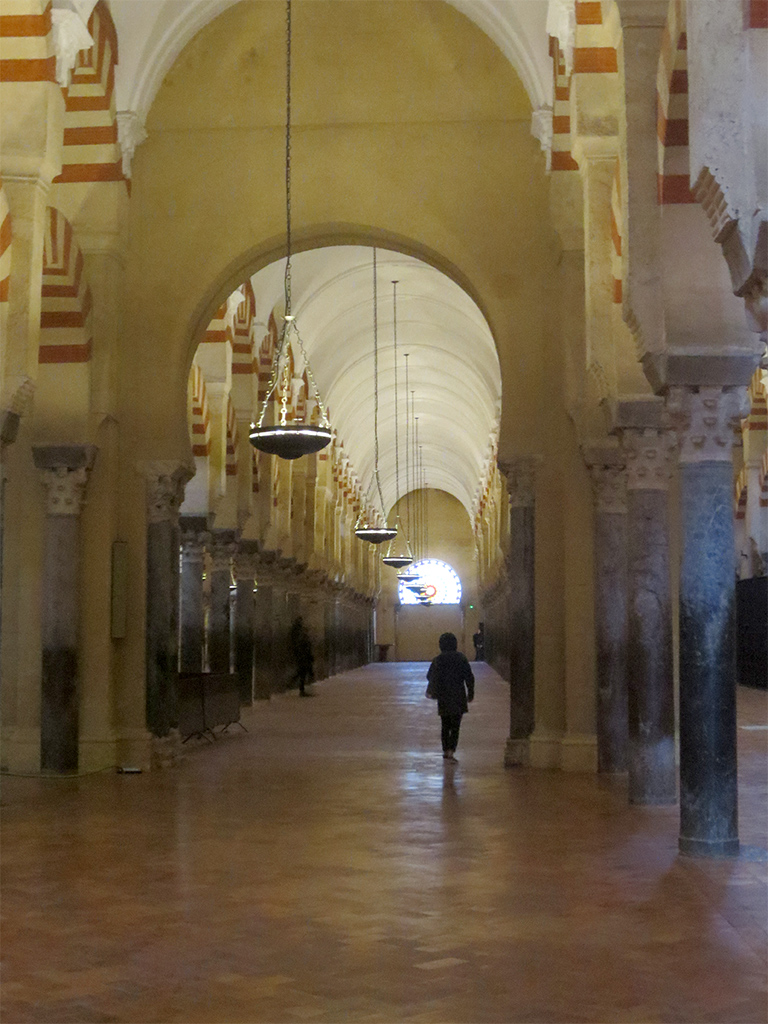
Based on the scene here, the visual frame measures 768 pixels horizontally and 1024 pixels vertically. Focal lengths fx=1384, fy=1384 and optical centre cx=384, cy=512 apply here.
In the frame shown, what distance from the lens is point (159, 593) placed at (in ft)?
36.2

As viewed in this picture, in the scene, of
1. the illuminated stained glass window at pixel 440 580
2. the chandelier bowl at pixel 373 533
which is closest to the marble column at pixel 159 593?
the chandelier bowl at pixel 373 533

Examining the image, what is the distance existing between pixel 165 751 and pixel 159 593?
126cm

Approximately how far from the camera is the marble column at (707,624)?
20.7 ft

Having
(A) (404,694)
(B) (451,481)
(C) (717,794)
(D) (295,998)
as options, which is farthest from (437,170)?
(B) (451,481)

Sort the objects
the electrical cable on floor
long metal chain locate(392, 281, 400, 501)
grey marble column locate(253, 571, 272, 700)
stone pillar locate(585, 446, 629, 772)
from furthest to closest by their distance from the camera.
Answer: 1. long metal chain locate(392, 281, 400, 501)
2. grey marble column locate(253, 571, 272, 700)
3. the electrical cable on floor
4. stone pillar locate(585, 446, 629, 772)

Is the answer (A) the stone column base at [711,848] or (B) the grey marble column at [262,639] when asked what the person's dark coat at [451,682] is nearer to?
(A) the stone column base at [711,848]

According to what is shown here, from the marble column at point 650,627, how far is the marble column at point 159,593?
14.2 feet

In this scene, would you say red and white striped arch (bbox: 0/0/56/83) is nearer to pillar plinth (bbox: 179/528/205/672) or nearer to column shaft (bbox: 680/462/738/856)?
column shaft (bbox: 680/462/738/856)

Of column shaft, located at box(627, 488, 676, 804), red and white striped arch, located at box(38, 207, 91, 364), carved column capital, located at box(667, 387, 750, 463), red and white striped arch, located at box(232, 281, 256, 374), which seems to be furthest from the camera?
red and white striped arch, located at box(232, 281, 256, 374)

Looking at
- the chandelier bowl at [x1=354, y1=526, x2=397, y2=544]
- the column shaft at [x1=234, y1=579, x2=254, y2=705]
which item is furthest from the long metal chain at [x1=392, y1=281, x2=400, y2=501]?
the column shaft at [x1=234, y1=579, x2=254, y2=705]

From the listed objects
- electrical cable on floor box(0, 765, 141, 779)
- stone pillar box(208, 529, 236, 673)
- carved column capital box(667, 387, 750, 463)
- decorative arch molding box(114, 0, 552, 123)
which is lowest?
electrical cable on floor box(0, 765, 141, 779)

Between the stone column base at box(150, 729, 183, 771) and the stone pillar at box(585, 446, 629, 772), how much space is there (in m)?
3.50

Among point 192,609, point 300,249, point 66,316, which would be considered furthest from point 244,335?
point 66,316

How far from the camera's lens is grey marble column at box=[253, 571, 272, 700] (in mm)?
20188
